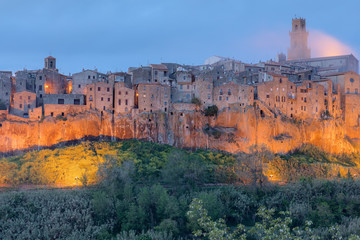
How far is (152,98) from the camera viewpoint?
178 ft

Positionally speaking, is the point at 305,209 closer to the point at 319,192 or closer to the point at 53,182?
the point at 319,192

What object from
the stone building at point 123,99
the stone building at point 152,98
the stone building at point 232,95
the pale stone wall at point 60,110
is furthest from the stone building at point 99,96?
the stone building at point 232,95

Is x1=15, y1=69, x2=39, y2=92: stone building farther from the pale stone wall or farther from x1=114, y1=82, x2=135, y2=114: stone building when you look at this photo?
x1=114, y1=82, x2=135, y2=114: stone building

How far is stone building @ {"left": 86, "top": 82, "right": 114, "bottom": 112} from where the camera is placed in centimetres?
5306

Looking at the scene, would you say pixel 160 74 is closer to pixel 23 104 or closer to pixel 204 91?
pixel 204 91

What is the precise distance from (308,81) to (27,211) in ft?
141

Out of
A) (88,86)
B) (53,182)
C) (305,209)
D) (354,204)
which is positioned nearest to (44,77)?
(88,86)

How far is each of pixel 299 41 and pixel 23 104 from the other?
67636mm

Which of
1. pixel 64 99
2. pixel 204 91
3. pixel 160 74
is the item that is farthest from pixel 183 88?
pixel 64 99

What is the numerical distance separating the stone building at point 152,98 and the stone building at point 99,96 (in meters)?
3.72

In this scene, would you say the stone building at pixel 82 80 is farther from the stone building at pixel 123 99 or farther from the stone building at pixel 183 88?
the stone building at pixel 183 88

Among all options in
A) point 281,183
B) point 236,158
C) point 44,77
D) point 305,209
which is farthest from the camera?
point 44,77

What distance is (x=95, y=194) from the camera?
38.2m

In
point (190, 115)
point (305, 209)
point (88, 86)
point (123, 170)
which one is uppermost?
point (88, 86)
